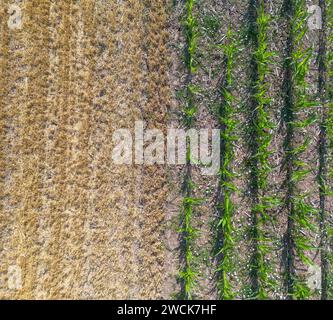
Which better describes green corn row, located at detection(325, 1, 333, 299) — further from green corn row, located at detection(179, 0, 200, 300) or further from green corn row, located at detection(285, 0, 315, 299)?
green corn row, located at detection(179, 0, 200, 300)

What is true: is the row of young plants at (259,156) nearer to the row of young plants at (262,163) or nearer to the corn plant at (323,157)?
the row of young plants at (262,163)

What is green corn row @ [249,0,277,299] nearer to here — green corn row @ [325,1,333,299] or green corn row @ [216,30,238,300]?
green corn row @ [216,30,238,300]

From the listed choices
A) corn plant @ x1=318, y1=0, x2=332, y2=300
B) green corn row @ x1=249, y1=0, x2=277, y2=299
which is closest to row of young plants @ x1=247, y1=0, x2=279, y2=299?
green corn row @ x1=249, y1=0, x2=277, y2=299

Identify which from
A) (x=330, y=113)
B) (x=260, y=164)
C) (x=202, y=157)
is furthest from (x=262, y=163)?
(x=330, y=113)

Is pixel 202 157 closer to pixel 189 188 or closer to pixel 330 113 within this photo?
pixel 189 188
